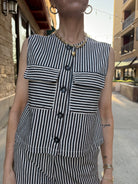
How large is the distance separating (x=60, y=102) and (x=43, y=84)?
121 mm

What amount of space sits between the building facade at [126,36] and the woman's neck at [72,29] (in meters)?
20.1

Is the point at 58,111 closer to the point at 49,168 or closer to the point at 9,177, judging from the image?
the point at 49,168

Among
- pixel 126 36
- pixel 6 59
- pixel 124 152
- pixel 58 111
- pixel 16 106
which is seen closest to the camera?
pixel 58 111

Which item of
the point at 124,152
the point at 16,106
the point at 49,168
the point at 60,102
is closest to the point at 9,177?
the point at 49,168

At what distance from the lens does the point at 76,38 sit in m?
0.96

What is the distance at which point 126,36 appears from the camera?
83.0 feet

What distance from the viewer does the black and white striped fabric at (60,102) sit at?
81 cm

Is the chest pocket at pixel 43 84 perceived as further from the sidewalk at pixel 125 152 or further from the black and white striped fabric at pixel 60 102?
the sidewalk at pixel 125 152

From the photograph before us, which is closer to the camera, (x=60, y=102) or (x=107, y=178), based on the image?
(x=60, y=102)

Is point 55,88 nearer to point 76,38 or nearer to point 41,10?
point 76,38

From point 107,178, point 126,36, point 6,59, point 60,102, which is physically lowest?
point 107,178

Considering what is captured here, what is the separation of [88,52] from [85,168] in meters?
0.60

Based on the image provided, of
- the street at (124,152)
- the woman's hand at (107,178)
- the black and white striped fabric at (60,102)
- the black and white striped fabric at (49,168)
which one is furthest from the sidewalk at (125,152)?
the black and white striped fabric at (60,102)

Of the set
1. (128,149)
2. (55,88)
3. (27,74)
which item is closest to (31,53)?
(27,74)
